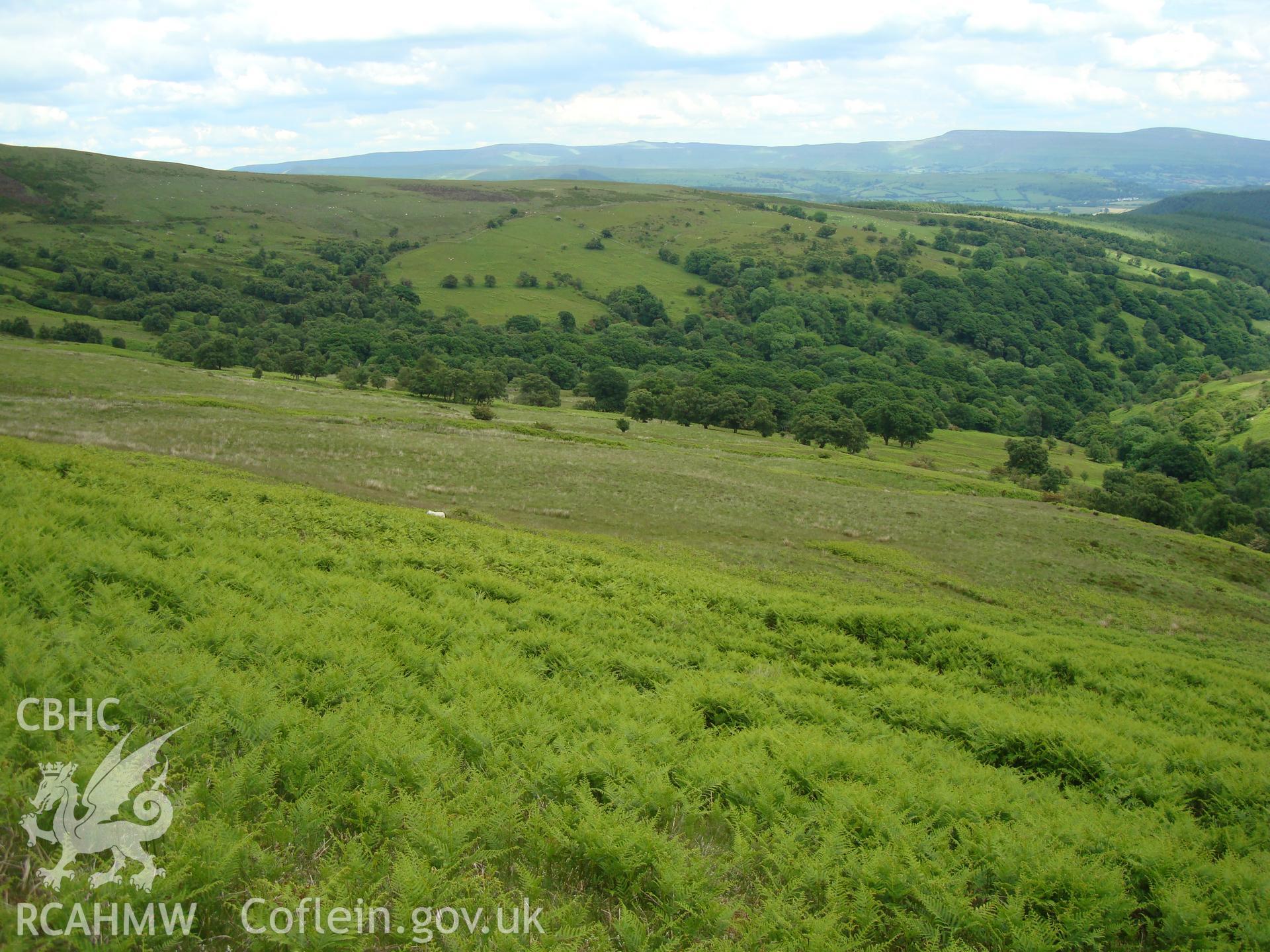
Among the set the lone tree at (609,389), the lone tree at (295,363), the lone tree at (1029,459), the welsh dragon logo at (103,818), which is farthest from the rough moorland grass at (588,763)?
the lone tree at (609,389)

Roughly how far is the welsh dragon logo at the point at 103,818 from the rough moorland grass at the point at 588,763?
0.41 feet

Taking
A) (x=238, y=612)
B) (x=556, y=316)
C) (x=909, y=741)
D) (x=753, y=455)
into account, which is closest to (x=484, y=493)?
(x=238, y=612)

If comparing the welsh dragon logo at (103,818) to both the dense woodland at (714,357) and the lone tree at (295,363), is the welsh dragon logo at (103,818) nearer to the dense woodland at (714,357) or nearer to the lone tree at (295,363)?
the dense woodland at (714,357)

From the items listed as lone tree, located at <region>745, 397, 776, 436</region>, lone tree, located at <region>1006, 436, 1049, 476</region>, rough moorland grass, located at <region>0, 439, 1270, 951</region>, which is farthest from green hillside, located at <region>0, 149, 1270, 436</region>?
rough moorland grass, located at <region>0, 439, 1270, 951</region>

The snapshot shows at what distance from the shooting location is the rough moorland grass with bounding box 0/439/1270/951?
19.2 feet

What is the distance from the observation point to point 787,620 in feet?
56.6

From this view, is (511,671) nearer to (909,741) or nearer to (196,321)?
(909,741)

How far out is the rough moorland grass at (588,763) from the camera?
5.85 m

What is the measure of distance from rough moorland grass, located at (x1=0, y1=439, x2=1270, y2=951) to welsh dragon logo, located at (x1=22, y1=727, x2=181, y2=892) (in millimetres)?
126

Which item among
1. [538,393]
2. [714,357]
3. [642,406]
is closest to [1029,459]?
[642,406]

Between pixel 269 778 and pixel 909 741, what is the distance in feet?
29.4

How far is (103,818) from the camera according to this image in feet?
17.9

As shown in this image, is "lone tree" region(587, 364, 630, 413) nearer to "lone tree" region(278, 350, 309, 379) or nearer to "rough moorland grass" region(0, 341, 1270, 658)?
"lone tree" region(278, 350, 309, 379)

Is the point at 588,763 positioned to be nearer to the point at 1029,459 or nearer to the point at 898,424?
the point at 1029,459
